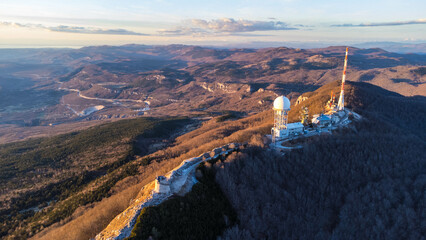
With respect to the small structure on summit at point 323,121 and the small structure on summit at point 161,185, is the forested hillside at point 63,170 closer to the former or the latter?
the small structure on summit at point 161,185

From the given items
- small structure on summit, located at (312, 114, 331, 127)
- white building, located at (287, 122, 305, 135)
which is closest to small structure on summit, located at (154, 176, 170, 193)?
white building, located at (287, 122, 305, 135)

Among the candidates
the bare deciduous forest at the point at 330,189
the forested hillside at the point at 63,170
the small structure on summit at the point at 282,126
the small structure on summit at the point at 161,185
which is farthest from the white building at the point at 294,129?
the forested hillside at the point at 63,170

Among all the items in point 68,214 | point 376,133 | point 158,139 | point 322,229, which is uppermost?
point 376,133

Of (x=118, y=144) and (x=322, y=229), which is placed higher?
(x=322, y=229)

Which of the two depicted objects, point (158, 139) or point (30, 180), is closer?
point (30, 180)

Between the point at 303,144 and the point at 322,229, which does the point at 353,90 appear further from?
the point at 322,229

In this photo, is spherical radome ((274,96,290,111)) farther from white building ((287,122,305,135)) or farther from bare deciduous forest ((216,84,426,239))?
bare deciduous forest ((216,84,426,239))

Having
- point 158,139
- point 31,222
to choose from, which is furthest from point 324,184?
point 158,139

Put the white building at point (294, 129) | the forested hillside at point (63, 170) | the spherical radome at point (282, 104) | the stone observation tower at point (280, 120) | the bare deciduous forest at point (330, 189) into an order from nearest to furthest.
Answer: the bare deciduous forest at point (330, 189) → the spherical radome at point (282, 104) → the stone observation tower at point (280, 120) → the forested hillside at point (63, 170) → the white building at point (294, 129)

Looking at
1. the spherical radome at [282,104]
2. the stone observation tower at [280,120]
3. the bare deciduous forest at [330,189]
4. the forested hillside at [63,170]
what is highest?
the spherical radome at [282,104]
